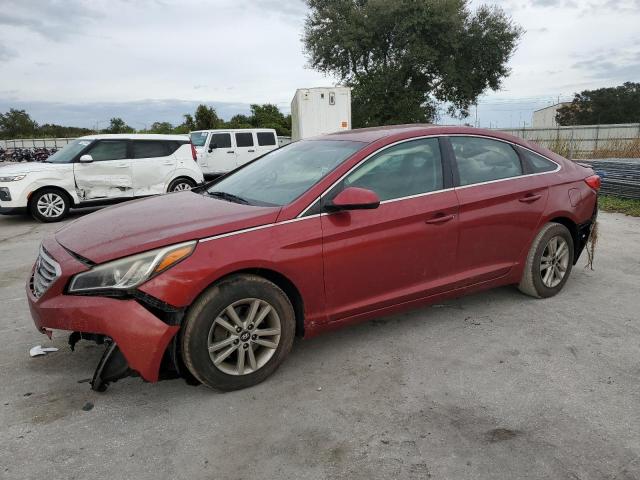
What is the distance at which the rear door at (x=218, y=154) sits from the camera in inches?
616

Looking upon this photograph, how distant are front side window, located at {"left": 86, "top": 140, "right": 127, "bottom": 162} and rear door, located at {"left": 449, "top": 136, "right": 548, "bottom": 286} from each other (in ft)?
26.4

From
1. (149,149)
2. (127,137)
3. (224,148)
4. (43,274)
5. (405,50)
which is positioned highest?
(405,50)

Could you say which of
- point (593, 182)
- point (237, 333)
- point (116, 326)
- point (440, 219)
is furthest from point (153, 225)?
point (593, 182)

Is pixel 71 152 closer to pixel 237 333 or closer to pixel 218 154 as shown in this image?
pixel 218 154

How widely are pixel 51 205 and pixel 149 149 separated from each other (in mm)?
2182

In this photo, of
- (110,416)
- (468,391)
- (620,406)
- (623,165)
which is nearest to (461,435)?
(468,391)

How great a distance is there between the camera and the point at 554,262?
442 cm

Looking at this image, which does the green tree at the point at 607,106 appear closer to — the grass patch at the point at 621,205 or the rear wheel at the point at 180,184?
the grass patch at the point at 621,205

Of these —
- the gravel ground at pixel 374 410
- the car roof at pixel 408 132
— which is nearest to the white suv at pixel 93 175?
the gravel ground at pixel 374 410

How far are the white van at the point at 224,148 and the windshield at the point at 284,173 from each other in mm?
11723

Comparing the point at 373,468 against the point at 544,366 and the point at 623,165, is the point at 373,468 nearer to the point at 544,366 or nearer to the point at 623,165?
the point at 544,366

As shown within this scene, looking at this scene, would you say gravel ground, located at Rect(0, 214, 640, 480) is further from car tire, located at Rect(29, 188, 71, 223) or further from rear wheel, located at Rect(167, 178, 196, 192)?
rear wheel, located at Rect(167, 178, 196, 192)

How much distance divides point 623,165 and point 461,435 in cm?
985

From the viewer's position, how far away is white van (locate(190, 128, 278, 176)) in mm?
15672
